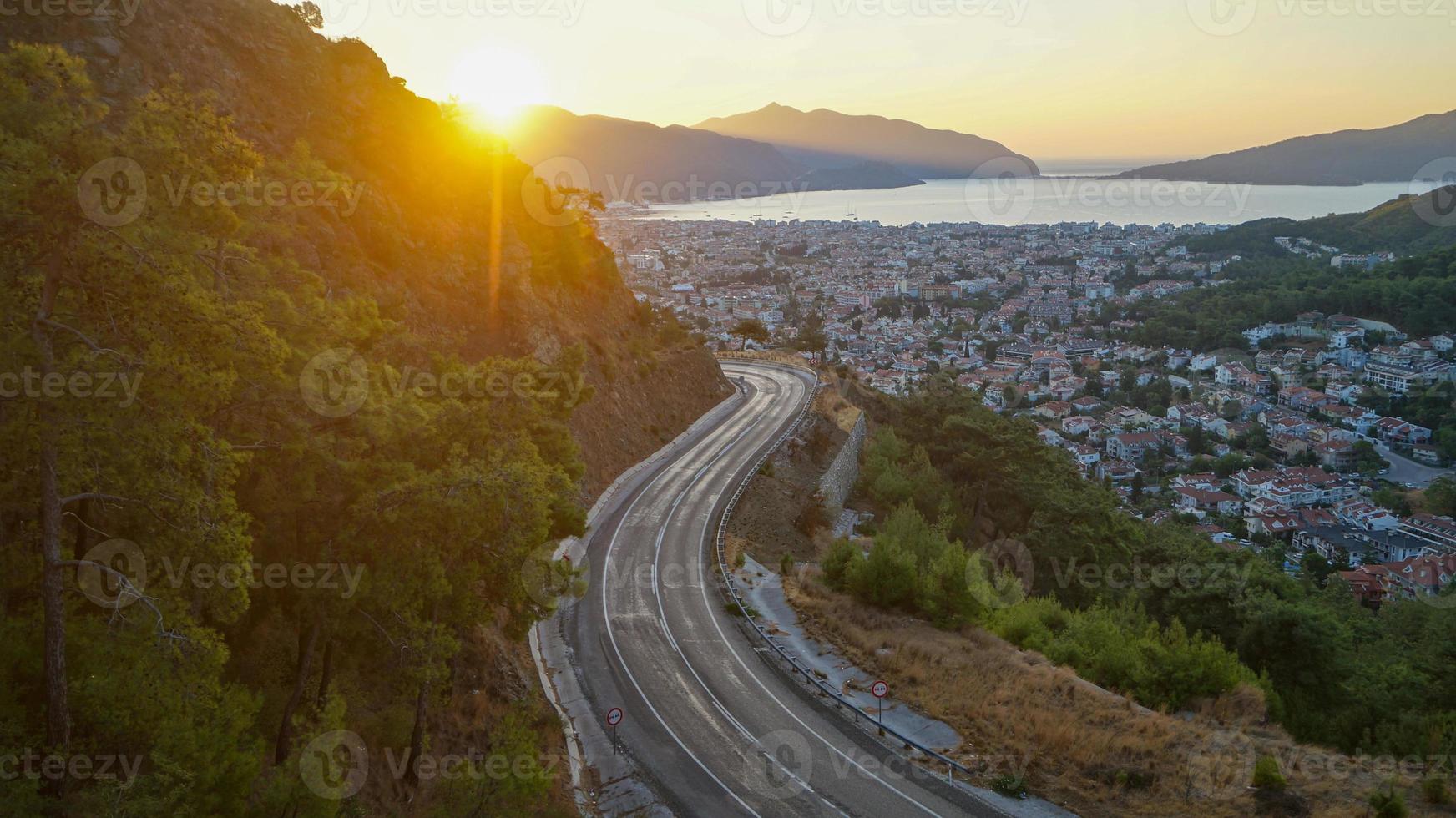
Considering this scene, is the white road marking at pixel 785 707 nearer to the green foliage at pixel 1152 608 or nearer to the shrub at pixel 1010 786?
the shrub at pixel 1010 786

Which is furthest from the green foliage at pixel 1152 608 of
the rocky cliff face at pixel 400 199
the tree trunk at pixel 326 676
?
the rocky cliff face at pixel 400 199

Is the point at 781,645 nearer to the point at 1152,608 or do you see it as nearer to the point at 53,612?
the point at 53,612

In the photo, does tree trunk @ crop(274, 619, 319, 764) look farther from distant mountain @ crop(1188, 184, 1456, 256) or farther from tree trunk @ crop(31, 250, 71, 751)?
distant mountain @ crop(1188, 184, 1456, 256)

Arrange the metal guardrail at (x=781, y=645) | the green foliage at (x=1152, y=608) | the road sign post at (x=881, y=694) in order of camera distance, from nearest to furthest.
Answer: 1. the metal guardrail at (x=781, y=645)
2. the road sign post at (x=881, y=694)
3. the green foliage at (x=1152, y=608)

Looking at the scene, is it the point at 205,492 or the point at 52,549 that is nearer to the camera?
the point at 52,549

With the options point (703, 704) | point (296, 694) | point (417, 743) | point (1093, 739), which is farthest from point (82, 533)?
point (1093, 739)
